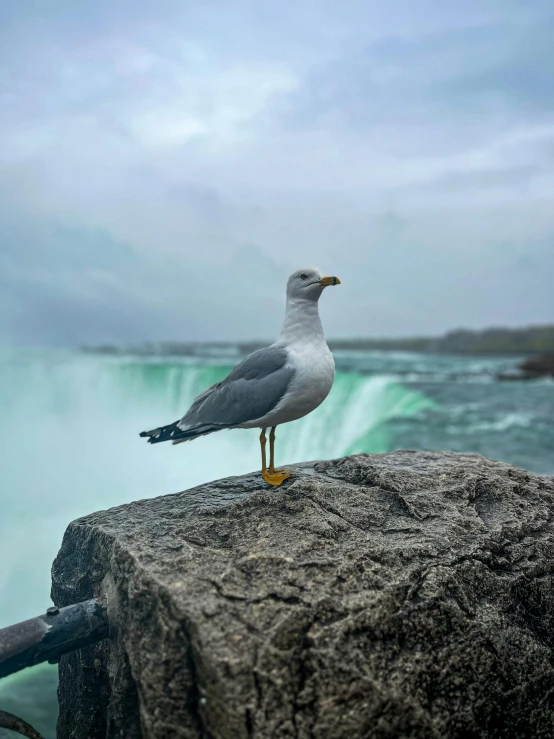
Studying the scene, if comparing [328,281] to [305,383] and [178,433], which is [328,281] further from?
[178,433]

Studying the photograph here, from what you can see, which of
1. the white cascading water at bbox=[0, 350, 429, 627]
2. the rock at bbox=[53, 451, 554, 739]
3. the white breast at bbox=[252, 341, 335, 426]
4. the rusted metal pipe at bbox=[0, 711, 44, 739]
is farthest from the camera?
the white cascading water at bbox=[0, 350, 429, 627]

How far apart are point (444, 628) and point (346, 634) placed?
53 centimetres

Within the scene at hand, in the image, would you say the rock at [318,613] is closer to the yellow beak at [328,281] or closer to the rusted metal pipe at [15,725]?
the rusted metal pipe at [15,725]

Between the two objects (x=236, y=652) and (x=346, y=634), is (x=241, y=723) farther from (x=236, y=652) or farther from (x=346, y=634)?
(x=346, y=634)

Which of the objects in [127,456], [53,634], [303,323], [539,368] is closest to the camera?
[53,634]

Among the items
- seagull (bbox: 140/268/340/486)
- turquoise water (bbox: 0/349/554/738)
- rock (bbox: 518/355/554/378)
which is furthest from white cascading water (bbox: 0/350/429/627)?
rock (bbox: 518/355/554/378)

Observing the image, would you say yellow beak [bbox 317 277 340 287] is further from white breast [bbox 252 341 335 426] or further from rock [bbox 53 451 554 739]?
rock [bbox 53 451 554 739]

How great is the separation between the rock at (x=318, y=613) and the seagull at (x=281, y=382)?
46cm

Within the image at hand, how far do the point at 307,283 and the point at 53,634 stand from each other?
94.9 inches

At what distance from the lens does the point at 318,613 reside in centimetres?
257

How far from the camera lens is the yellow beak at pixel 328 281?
11.7ft

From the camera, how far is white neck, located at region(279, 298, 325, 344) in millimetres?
3682

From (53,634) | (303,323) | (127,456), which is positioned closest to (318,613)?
(53,634)

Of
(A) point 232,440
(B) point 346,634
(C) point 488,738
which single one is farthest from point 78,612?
(A) point 232,440
